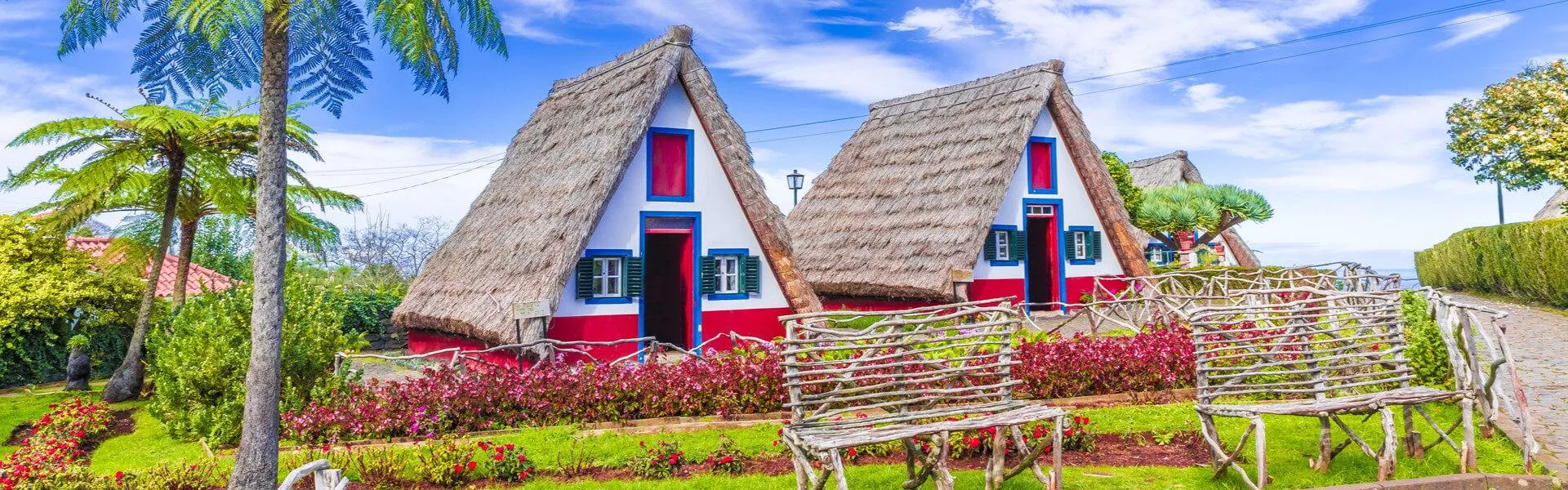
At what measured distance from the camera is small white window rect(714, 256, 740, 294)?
1366 cm

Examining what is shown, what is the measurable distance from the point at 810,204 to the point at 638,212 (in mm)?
9568

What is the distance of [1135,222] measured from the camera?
2534 cm

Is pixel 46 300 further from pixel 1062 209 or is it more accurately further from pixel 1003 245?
pixel 1062 209

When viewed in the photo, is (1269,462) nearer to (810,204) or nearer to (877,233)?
(877,233)

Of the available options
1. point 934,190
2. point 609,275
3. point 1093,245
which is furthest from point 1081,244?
point 609,275

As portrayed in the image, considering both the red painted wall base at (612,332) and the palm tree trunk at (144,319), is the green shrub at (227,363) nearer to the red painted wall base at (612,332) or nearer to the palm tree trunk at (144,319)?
the red painted wall base at (612,332)

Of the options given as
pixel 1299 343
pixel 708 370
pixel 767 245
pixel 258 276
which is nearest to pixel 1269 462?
pixel 1299 343

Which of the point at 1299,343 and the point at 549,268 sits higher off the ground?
the point at 549,268

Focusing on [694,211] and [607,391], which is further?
[694,211]

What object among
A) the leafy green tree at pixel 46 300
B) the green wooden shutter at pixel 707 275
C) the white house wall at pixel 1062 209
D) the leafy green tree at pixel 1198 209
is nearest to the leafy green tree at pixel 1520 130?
the leafy green tree at pixel 1198 209

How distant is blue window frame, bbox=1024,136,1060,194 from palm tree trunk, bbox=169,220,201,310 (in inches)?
553

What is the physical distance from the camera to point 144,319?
12.3 m

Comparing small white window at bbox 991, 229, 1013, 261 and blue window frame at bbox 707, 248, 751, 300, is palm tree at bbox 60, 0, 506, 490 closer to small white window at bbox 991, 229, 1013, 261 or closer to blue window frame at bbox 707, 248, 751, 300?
blue window frame at bbox 707, 248, 751, 300

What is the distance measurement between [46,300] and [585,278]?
8.05 metres
